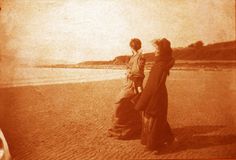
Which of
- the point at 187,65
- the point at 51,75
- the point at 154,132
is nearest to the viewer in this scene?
the point at 154,132

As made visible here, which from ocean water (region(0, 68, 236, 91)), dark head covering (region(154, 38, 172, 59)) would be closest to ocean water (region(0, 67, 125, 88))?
ocean water (region(0, 68, 236, 91))

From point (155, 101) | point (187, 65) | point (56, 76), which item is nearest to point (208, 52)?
point (187, 65)

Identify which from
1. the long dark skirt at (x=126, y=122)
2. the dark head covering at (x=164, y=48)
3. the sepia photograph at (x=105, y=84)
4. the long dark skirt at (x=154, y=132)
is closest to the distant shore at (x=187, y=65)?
the sepia photograph at (x=105, y=84)

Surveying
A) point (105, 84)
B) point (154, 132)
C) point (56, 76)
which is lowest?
point (154, 132)

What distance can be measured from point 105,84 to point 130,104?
547mm

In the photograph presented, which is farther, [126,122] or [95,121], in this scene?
[95,121]

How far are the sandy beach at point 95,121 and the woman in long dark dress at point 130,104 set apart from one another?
0.13 m

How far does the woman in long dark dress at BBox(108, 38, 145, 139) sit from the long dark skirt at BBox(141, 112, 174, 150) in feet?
0.42

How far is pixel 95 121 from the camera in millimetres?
6289

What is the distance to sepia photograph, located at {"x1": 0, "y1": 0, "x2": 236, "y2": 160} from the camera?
608cm

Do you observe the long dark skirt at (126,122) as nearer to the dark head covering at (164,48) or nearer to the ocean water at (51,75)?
the ocean water at (51,75)

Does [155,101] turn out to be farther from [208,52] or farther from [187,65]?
[208,52]

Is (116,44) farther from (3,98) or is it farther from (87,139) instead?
(3,98)

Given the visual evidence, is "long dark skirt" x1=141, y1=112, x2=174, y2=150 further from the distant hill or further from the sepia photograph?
the distant hill
